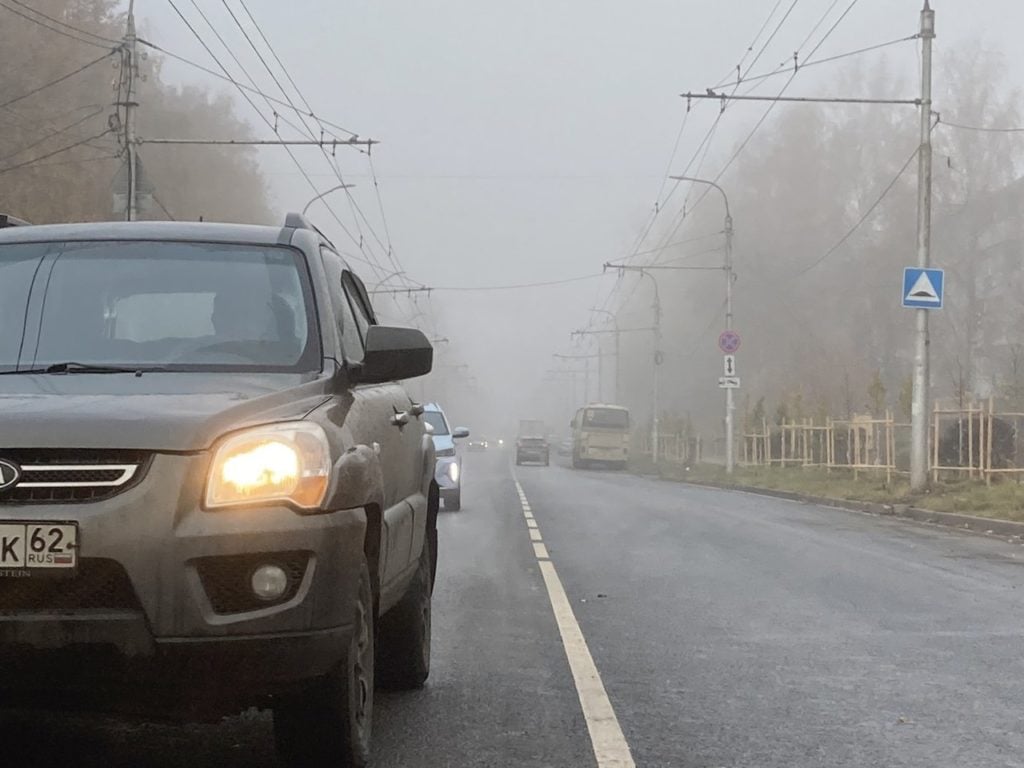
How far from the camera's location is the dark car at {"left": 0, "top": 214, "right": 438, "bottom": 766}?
3531 mm

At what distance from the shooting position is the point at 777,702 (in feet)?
18.9

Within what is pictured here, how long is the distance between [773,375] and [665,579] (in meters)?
56.8

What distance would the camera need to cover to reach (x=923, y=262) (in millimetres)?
22344

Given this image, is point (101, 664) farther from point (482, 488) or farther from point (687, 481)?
point (687, 481)

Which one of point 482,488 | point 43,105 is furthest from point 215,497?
point 43,105

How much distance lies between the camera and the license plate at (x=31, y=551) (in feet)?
11.5

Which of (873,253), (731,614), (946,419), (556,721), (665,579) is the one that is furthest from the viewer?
(873,253)

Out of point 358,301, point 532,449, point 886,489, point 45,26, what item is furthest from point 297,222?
point 532,449

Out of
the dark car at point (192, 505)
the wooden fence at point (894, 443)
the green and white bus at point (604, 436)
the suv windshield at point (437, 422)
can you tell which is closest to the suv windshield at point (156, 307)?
the dark car at point (192, 505)

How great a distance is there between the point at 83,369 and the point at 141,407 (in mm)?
663

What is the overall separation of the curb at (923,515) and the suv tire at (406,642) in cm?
1222

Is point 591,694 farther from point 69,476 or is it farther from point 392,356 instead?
point 69,476

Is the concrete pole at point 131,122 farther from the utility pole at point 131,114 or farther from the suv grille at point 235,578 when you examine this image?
the suv grille at point 235,578

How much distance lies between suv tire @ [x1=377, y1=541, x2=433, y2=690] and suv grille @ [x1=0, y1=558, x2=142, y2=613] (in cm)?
219
